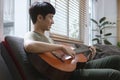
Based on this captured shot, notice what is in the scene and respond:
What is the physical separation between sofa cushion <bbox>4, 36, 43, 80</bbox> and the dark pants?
331 millimetres

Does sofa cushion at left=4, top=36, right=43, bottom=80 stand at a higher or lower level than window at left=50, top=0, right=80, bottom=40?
lower

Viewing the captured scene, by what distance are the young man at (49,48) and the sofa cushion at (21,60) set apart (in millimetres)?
51

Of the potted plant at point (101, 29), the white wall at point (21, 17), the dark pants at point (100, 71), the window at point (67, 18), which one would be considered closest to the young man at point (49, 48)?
the dark pants at point (100, 71)

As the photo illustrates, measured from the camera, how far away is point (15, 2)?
244cm

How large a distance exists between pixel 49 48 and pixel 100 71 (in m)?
0.40

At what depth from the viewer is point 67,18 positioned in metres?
3.53

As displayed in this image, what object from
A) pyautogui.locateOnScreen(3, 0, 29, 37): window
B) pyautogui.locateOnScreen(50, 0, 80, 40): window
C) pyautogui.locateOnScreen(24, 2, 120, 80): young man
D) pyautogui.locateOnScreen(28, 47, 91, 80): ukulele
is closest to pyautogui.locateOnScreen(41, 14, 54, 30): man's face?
pyautogui.locateOnScreen(24, 2, 120, 80): young man

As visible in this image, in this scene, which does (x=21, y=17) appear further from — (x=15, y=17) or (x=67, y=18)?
(x=67, y=18)

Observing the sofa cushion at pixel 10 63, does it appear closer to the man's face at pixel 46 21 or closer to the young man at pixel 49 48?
the young man at pixel 49 48

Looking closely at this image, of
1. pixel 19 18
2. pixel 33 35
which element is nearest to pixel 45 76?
pixel 33 35

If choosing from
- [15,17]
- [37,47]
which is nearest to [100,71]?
[37,47]

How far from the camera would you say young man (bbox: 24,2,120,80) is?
5.16 ft

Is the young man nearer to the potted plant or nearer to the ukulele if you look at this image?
the ukulele

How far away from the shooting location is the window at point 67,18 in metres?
3.14
